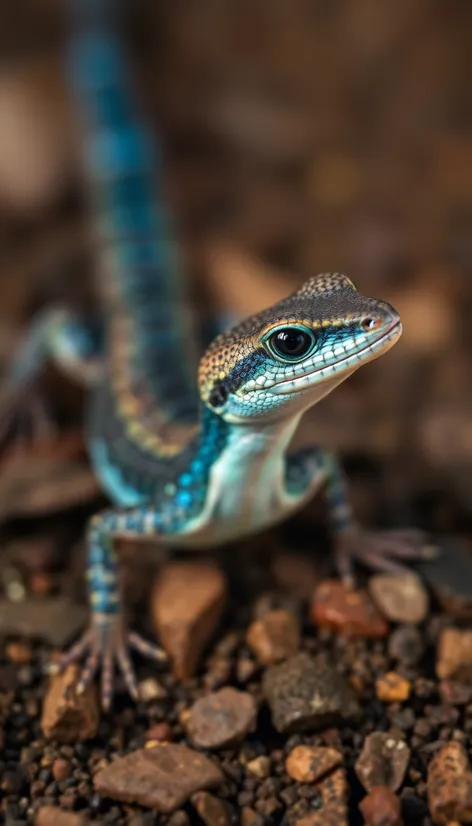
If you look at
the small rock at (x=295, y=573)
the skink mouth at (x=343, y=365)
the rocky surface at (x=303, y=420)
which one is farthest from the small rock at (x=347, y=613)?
the skink mouth at (x=343, y=365)

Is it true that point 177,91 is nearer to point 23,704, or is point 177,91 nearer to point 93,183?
point 93,183

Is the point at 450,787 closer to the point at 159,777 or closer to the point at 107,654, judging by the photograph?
the point at 159,777

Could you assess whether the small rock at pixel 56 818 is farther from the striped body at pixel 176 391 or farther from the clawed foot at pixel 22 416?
the clawed foot at pixel 22 416

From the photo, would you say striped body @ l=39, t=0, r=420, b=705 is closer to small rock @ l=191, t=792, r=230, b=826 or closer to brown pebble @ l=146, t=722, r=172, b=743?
brown pebble @ l=146, t=722, r=172, b=743

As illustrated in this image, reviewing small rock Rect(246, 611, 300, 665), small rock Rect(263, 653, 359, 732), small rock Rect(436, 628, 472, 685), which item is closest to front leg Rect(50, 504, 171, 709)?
small rock Rect(246, 611, 300, 665)

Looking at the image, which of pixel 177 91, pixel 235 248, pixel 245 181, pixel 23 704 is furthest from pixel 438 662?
pixel 177 91

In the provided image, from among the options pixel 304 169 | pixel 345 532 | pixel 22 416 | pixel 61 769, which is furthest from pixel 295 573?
pixel 304 169
